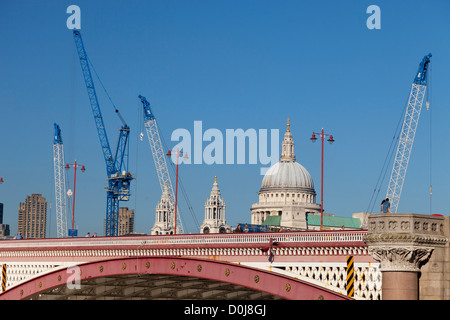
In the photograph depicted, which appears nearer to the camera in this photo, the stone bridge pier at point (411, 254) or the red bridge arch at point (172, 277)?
the stone bridge pier at point (411, 254)

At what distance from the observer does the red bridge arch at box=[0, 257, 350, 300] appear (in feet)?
185

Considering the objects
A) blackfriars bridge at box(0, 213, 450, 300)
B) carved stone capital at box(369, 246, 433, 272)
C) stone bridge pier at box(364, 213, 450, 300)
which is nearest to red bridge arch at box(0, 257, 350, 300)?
blackfriars bridge at box(0, 213, 450, 300)

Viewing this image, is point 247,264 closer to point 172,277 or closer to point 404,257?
point 172,277

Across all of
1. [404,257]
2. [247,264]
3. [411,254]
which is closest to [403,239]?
[411,254]

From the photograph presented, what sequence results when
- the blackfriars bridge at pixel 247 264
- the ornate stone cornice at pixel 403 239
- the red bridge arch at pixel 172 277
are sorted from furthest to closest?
1. the red bridge arch at pixel 172 277
2. the blackfriars bridge at pixel 247 264
3. the ornate stone cornice at pixel 403 239

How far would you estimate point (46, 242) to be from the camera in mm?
80625

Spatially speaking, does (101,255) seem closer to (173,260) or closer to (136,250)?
(136,250)

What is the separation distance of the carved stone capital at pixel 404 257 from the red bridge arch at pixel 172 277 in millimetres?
4350

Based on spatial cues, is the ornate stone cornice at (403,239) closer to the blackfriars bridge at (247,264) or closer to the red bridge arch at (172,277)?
the blackfriars bridge at (247,264)

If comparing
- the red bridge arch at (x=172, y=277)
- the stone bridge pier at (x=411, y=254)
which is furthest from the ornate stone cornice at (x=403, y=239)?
the red bridge arch at (x=172, y=277)

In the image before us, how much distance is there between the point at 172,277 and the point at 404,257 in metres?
28.6

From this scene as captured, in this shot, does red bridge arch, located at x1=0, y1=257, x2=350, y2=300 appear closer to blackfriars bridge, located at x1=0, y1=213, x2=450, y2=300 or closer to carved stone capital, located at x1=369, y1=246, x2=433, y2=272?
blackfriars bridge, located at x1=0, y1=213, x2=450, y2=300

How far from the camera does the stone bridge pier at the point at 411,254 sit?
159 feet
